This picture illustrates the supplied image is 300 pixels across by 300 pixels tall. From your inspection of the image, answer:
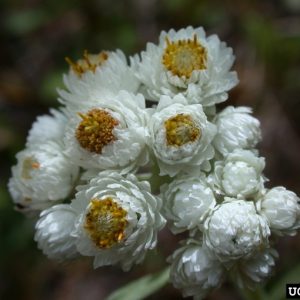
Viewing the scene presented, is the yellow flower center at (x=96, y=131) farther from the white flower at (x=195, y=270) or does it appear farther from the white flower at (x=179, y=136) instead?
the white flower at (x=195, y=270)

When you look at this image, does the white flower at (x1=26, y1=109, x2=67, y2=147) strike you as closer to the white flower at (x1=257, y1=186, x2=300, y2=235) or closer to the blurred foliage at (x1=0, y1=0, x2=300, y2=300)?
the white flower at (x1=257, y1=186, x2=300, y2=235)

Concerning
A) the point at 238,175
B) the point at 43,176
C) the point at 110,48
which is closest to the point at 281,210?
the point at 238,175

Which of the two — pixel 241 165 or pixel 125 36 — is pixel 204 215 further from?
pixel 125 36

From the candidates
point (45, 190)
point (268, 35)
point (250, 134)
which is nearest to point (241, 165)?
point (250, 134)

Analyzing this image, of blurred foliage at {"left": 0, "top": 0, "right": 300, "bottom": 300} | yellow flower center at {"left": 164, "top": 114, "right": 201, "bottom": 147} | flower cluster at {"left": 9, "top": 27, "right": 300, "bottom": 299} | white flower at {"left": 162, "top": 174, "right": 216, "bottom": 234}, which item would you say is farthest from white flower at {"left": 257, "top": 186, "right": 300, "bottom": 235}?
blurred foliage at {"left": 0, "top": 0, "right": 300, "bottom": 300}

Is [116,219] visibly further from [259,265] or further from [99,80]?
[99,80]
